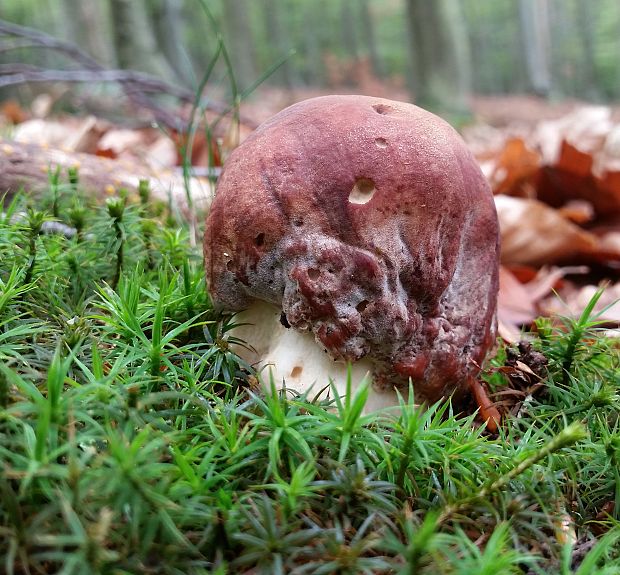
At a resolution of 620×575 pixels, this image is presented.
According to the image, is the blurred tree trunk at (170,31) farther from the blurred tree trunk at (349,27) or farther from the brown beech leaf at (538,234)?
the blurred tree trunk at (349,27)

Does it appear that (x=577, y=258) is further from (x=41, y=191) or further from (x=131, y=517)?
(x=131, y=517)

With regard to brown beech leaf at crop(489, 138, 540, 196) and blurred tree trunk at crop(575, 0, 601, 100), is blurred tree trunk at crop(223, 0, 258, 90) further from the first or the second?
blurred tree trunk at crop(575, 0, 601, 100)

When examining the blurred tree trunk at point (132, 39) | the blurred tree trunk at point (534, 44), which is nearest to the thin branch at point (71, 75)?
the blurred tree trunk at point (132, 39)

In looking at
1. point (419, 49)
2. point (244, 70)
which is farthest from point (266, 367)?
point (244, 70)

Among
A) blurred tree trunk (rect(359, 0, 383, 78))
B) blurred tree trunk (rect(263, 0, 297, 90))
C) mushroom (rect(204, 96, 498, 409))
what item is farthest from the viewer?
blurred tree trunk (rect(359, 0, 383, 78))

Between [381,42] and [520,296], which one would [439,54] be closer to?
[520,296]

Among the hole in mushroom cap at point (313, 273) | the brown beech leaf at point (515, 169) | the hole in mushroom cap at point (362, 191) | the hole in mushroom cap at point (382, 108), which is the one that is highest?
the hole in mushroom cap at point (382, 108)

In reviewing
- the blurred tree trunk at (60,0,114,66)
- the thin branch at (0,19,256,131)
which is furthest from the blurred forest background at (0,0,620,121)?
the thin branch at (0,19,256,131)
